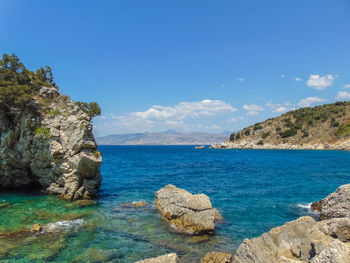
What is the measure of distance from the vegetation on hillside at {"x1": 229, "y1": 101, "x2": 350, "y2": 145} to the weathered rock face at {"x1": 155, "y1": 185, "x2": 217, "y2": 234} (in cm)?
12971

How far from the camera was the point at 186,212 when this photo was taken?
17.7 meters

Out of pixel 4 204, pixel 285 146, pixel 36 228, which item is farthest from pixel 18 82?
pixel 285 146

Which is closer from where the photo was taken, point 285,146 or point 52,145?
point 52,145

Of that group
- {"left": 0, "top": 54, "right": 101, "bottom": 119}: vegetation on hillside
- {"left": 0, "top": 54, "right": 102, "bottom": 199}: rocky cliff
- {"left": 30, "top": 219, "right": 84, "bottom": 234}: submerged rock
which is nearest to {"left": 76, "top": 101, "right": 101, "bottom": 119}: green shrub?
{"left": 0, "top": 54, "right": 101, "bottom": 119}: vegetation on hillside

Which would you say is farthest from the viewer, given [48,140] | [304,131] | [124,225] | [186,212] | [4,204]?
[304,131]

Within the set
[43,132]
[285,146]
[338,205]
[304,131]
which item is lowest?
[338,205]

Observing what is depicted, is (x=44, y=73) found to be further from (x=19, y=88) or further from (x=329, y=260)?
(x=329, y=260)

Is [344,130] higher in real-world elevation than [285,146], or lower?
higher

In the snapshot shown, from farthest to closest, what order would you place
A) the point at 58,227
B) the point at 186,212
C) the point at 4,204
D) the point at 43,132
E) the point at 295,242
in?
1. the point at 43,132
2. the point at 4,204
3. the point at 186,212
4. the point at 58,227
5. the point at 295,242

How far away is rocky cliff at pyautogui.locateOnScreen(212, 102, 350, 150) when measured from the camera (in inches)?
4680

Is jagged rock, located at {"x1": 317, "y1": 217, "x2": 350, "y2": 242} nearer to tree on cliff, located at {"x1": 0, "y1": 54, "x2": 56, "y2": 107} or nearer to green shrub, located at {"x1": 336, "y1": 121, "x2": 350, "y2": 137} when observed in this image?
tree on cliff, located at {"x1": 0, "y1": 54, "x2": 56, "y2": 107}

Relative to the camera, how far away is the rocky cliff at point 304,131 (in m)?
119

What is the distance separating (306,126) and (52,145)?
151 metres

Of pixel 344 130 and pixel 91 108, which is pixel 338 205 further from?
pixel 344 130
